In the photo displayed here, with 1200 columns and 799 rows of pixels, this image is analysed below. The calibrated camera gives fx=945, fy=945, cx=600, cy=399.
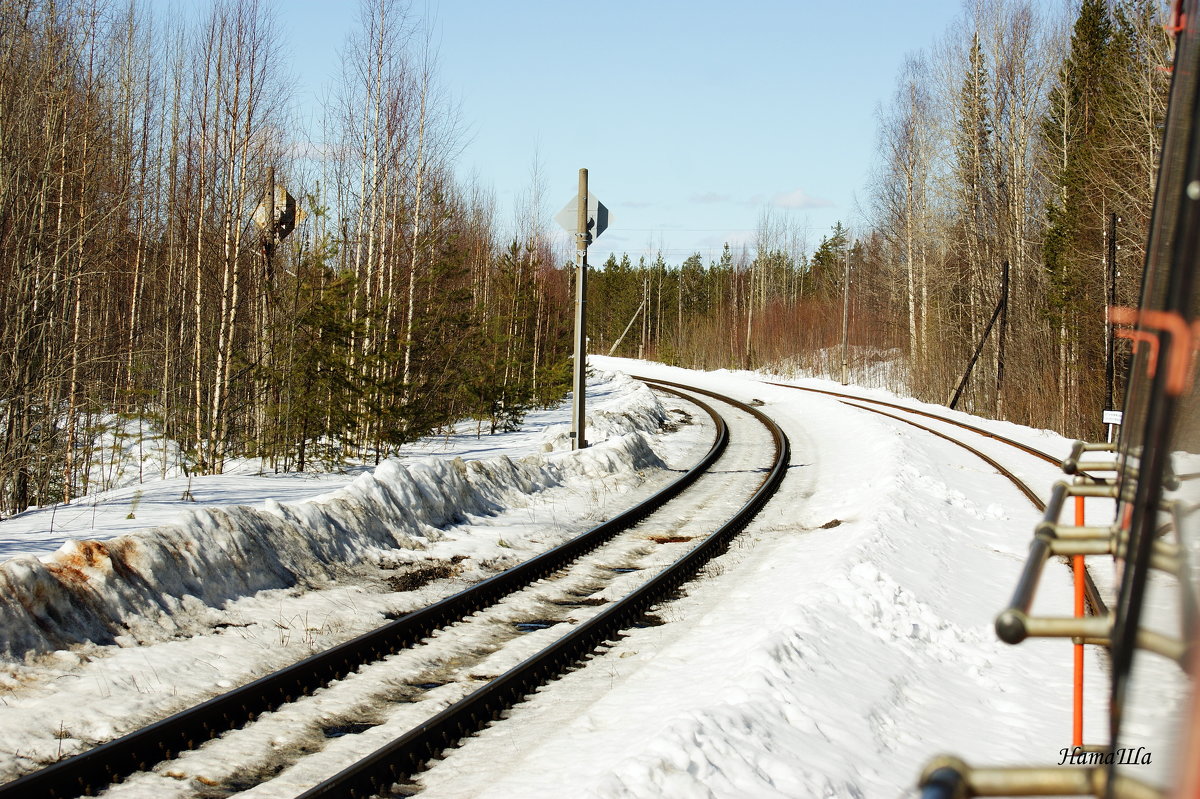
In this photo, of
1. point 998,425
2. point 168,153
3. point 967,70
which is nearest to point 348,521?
point 998,425

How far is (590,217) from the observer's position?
658 inches

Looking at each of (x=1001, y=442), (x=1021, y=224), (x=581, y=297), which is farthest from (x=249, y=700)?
(x=1021, y=224)

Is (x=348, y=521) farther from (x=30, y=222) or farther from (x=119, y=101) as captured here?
(x=119, y=101)

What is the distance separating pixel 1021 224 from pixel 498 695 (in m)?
39.5

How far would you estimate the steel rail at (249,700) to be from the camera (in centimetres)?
469

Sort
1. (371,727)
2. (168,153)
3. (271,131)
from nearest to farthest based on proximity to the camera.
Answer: (371,727)
(271,131)
(168,153)

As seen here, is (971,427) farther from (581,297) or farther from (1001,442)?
(581,297)

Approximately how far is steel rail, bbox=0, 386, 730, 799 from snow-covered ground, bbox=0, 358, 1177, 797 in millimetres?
304

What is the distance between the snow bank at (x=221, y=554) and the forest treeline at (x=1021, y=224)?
1917 centimetres

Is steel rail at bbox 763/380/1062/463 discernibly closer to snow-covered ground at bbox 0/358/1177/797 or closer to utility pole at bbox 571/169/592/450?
snow-covered ground at bbox 0/358/1177/797

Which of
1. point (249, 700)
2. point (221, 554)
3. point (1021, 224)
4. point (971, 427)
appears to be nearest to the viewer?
point (249, 700)

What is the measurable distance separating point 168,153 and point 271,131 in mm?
23244

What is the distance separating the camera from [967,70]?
43.0m

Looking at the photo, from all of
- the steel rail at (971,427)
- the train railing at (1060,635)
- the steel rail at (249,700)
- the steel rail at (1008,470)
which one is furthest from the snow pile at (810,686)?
the steel rail at (971,427)
